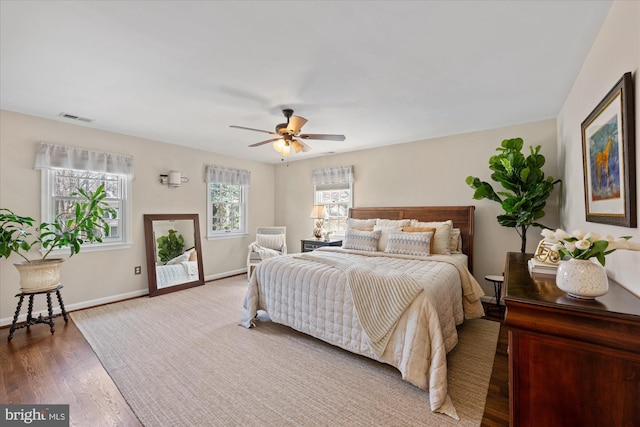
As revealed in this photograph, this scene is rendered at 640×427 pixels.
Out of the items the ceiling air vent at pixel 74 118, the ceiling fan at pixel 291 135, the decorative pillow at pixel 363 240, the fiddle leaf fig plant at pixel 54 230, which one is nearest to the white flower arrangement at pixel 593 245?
the ceiling fan at pixel 291 135

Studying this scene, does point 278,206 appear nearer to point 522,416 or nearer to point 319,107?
point 319,107

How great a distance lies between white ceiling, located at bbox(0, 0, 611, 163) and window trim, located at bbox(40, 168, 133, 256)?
809 mm

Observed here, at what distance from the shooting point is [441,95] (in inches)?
109

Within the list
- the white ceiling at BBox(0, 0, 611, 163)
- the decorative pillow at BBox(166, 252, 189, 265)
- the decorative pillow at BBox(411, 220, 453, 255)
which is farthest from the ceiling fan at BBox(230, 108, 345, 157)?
the decorative pillow at BBox(166, 252, 189, 265)

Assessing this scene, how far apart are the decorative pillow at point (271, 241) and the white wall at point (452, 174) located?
1.64 metres

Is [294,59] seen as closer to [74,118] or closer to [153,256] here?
[74,118]

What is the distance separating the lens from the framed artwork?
1.31m

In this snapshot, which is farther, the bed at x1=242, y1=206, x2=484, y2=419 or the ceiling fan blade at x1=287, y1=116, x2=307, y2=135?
the ceiling fan blade at x1=287, y1=116, x2=307, y2=135

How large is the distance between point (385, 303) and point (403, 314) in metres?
0.16

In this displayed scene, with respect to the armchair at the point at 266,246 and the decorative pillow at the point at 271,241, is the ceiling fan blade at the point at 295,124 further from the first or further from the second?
the decorative pillow at the point at 271,241

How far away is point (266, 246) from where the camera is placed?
534cm

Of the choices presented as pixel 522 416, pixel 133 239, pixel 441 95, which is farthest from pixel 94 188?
pixel 522 416

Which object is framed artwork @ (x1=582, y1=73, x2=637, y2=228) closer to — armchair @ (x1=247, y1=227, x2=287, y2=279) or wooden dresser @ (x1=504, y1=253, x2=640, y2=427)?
wooden dresser @ (x1=504, y1=253, x2=640, y2=427)

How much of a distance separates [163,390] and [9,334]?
7.18 feet
